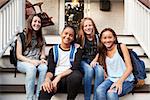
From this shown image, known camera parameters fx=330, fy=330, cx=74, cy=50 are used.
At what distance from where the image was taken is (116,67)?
131 inches

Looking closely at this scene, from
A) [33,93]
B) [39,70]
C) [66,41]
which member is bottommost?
[33,93]

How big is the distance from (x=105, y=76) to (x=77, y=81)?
0.33 m

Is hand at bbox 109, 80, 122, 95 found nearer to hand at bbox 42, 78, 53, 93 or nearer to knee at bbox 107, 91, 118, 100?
knee at bbox 107, 91, 118, 100

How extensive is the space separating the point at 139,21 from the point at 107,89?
6.19ft

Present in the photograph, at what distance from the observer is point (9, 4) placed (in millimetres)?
4473

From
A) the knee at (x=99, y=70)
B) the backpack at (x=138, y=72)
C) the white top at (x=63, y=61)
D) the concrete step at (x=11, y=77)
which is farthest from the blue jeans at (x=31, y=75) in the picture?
the backpack at (x=138, y=72)

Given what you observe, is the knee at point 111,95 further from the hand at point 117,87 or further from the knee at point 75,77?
the knee at point 75,77

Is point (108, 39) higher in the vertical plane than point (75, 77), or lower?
higher

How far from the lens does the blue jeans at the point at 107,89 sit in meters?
3.11

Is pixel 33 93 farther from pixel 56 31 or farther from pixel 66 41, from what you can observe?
pixel 56 31

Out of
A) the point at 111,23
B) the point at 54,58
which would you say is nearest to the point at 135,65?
the point at 54,58

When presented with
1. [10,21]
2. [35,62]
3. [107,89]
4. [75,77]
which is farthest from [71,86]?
[10,21]

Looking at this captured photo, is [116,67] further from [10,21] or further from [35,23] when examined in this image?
[10,21]

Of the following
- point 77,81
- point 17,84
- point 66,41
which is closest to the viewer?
point 77,81
